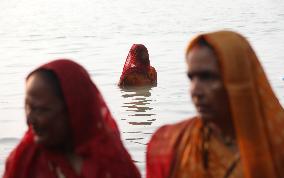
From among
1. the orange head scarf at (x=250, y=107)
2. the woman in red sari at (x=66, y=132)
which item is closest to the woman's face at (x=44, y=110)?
the woman in red sari at (x=66, y=132)

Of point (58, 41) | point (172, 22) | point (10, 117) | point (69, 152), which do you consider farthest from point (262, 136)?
point (172, 22)

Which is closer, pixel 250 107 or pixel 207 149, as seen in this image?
pixel 250 107

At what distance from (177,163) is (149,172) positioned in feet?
0.68

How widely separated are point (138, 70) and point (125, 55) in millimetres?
7003

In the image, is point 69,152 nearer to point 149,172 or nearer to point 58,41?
point 149,172

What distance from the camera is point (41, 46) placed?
27172 mm

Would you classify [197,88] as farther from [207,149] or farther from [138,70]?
[138,70]

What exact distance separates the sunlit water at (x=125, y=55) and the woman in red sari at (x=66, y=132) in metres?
4.68

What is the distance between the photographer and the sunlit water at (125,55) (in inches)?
475

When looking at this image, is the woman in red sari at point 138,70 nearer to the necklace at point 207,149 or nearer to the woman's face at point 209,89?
the necklace at point 207,149

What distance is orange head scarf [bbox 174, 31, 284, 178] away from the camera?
391 cm

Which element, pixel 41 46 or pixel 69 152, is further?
pixel 41 46

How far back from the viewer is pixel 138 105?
1349cm

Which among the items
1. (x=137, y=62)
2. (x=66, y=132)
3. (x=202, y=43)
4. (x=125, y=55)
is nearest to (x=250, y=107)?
(x=202, y=43)
